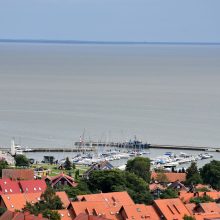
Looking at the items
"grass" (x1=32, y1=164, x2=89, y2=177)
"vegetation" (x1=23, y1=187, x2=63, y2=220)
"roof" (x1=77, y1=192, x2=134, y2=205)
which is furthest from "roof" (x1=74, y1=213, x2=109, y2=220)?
"grass" (x1=32, y1=164, x2=89, y2=177)

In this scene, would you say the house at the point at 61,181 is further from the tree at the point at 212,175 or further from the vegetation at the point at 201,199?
the vegetation at the point at 201,199

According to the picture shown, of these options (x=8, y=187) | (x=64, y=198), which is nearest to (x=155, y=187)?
(x=8, y=187)

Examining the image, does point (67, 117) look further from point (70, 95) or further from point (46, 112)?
point (70, 95)

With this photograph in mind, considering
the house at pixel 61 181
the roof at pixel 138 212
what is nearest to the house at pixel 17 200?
the roof at pixel 138 212

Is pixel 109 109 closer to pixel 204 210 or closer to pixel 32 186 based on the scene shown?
pixel 32 186

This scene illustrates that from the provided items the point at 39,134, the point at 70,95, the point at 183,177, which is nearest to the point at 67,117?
the point at 39,134
